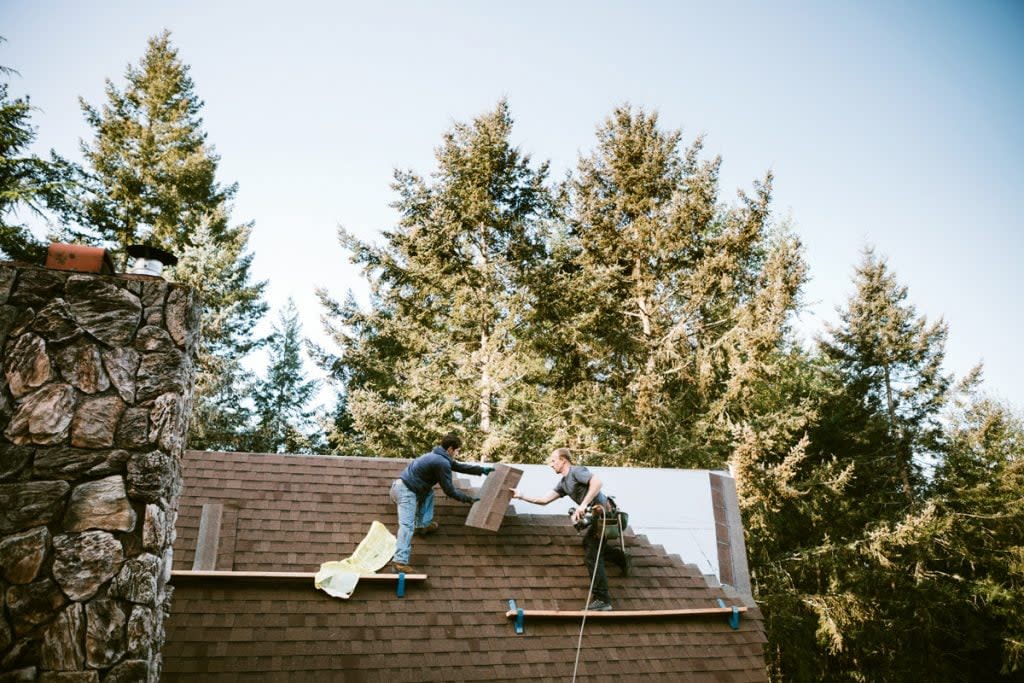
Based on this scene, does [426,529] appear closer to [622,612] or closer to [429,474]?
[429,474]

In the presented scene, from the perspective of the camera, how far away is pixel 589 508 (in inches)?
261

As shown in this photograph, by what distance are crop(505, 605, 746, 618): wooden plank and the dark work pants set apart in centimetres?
17

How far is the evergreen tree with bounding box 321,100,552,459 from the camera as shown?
50.7 ft

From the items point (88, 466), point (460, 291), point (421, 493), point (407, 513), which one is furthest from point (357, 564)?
point (460, 291)

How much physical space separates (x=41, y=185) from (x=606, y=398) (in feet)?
45.5

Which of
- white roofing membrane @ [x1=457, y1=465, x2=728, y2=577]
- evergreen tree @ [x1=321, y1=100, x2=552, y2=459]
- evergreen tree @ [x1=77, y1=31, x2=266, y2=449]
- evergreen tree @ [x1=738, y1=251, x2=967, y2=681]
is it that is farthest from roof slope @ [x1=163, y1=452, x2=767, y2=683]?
evergreen tree @ [x1=77, y1=31, x2=266, y2=449]

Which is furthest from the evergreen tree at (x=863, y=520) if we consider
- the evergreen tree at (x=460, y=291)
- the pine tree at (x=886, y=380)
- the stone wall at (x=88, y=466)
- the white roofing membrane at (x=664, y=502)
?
the stone wall at (x=88, y=466)

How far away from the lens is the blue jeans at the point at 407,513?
5.95 metres

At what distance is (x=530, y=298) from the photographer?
16.2 m

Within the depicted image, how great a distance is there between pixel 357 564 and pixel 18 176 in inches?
539

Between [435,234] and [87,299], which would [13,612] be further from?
[435,234]


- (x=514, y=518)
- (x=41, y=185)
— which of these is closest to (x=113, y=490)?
(x=514, y=518)

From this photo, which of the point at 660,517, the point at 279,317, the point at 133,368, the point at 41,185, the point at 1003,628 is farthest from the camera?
the point at 279,317

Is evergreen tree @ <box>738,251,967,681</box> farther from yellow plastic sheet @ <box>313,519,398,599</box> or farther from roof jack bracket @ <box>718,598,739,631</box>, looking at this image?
yellow plastic sheet @ <box>313,519,398,599</box>
